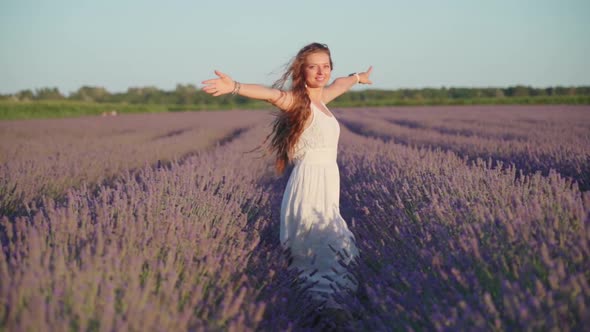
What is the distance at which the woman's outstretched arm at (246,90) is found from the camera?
91.8 inches

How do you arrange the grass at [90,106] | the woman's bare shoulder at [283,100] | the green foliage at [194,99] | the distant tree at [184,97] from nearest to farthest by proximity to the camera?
1. the woman's bare shoulder at [283,100]
2. the grass at [90,106]
3. the green foliage at [194,99]
4. the distant tree at [184,97]

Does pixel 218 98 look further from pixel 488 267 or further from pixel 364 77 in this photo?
pixel 488 267

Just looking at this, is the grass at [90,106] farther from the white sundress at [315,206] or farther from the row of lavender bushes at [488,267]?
the row of lavender bushes at [488,267]

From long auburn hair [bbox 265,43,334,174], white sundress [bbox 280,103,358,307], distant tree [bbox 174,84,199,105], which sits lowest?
white sundress [bbox 280,103,358,307]

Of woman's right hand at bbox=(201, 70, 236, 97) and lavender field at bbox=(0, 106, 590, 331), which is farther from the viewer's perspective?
woman's right hand at bbox=(201, 70, 236, 97)

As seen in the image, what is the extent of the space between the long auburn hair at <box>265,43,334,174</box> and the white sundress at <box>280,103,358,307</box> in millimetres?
66

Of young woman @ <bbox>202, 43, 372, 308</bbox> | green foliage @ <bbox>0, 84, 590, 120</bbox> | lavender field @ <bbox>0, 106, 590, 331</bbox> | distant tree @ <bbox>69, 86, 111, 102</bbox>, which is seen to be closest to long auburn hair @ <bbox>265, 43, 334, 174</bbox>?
young woman @ <bbox>202, 43, 372, 308</bbox>

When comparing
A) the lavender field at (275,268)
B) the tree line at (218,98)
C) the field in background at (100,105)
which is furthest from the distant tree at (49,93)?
the lavender field at (275,268)

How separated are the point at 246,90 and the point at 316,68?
543 mm

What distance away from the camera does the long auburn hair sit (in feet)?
8.95

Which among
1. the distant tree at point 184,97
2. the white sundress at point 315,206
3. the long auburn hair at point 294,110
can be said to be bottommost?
the white sundress at point 315,206

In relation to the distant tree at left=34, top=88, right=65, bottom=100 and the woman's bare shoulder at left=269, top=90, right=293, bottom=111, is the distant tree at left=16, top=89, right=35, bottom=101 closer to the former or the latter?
the distant tree at left=34, top=88, right=65, bottom=100

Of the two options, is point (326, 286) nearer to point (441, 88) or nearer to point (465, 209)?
point (465, 209)

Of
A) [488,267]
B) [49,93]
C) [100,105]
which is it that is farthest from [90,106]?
[488,267]
